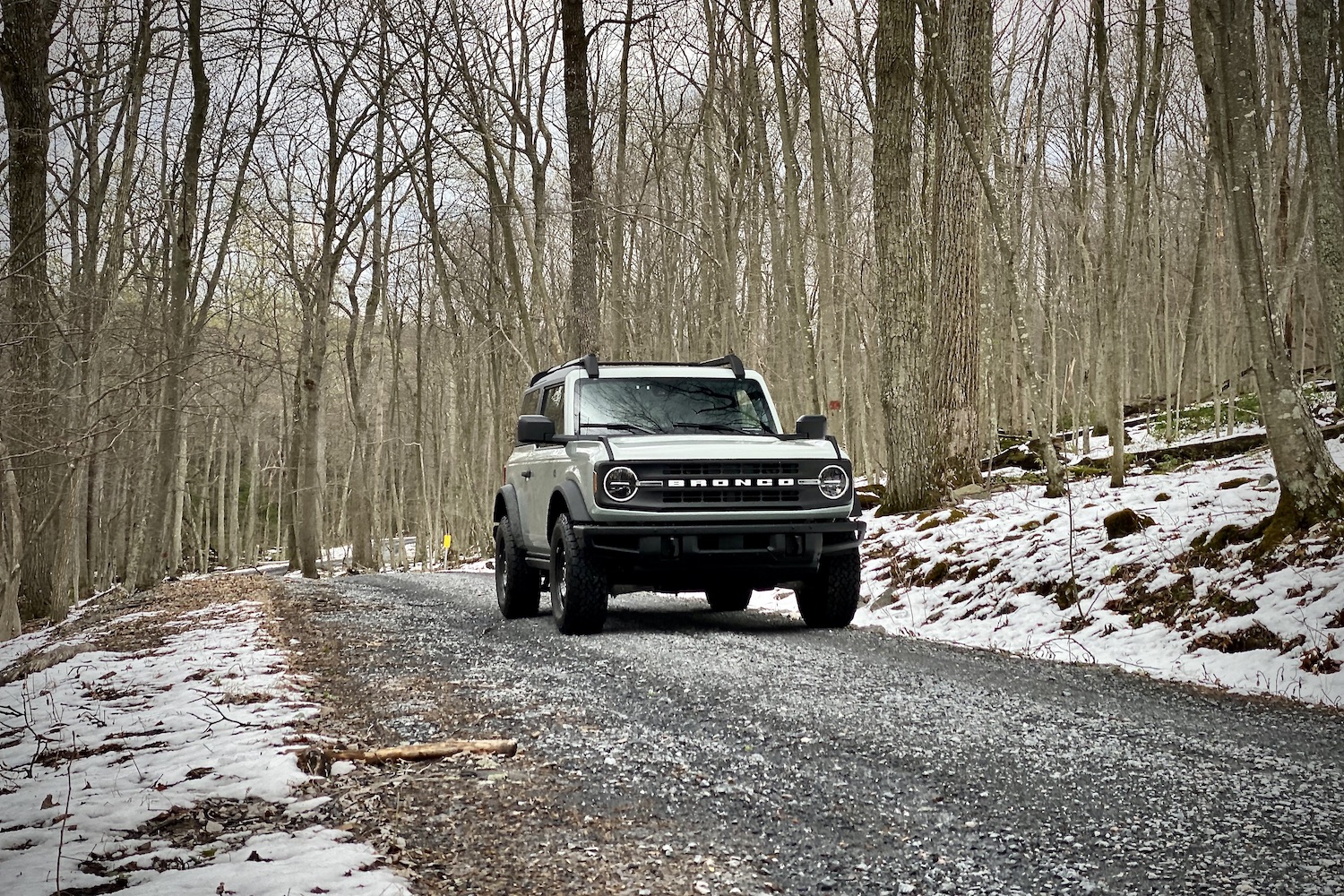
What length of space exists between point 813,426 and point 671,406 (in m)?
1.26

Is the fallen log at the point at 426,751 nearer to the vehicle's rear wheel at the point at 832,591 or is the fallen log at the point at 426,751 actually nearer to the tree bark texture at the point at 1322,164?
the vehicle's rear wheel at the point at 832,591

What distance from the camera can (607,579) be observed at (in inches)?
299

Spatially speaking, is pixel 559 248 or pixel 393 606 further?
pixel 559 248

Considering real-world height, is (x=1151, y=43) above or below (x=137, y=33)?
above

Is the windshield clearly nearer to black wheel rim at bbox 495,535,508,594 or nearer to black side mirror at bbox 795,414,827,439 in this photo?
black side mirror at bbox 795,414,827,439

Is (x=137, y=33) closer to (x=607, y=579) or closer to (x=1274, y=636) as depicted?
(x=607, y=579)

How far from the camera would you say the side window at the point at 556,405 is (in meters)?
8.88

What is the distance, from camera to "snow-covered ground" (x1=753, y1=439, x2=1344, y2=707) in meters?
5.93

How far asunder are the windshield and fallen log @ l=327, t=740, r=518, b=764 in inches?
170

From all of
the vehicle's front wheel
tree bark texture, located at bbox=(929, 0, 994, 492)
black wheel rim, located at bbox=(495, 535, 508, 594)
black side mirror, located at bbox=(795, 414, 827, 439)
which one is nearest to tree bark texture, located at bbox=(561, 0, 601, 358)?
tree bark texture, located at bbox=(929, 0, 994, 492)

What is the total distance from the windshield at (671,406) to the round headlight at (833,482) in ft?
3.26

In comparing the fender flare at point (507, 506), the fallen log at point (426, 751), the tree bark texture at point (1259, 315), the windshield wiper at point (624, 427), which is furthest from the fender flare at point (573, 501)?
the tree bark texture at point (1259, 315)

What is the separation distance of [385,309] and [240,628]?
27.4 metres

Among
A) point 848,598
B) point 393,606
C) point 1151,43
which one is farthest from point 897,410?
point 1151,43
